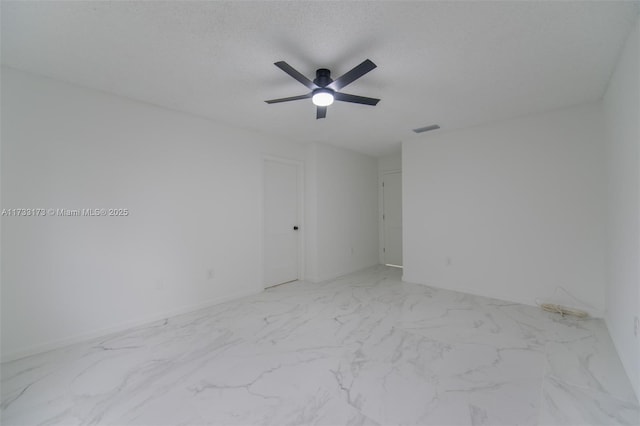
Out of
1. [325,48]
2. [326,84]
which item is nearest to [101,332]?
[326,84]

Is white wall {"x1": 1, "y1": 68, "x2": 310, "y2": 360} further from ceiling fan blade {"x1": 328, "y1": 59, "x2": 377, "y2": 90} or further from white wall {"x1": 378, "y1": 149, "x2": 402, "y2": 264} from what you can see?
white wall {"x1": 378, "y1": 149, "x2": 402, "y2": 264}

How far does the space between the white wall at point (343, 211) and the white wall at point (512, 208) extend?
3.47 ft

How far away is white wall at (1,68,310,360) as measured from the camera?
2141mm

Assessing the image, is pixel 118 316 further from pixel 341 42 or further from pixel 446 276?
pixel 446 276

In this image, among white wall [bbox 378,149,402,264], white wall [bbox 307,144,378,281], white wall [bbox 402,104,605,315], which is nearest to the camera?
white wall [bbox 402,104,605,315]

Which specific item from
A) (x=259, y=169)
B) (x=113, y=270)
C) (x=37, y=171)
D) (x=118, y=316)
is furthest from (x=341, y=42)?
(x=118, y=316)

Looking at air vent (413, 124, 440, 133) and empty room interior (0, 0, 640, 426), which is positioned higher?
air vent (413, 124, 440, 133)

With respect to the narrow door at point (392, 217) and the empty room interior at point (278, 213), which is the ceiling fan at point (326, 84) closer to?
the empty room interior at point (278, 213)

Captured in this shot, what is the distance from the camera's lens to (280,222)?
4180 mm

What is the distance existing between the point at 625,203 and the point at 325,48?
2.55 m

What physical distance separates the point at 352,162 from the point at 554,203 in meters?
3.03

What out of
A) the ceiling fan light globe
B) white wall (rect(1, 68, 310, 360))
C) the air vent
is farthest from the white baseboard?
the air vent

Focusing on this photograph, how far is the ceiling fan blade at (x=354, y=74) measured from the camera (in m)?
1.74

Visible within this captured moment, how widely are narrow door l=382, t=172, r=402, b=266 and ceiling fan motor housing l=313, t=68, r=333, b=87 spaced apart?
11.9ft
